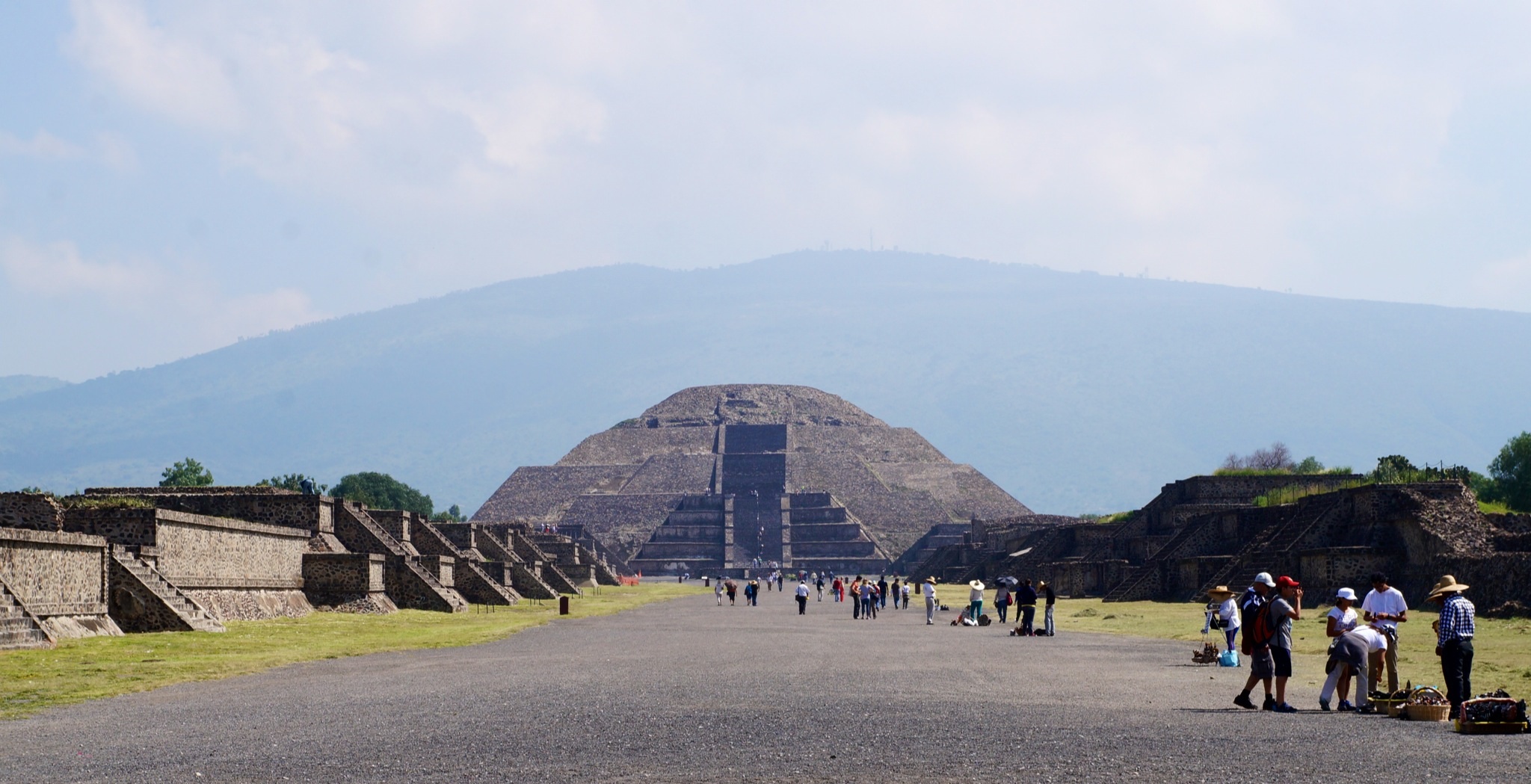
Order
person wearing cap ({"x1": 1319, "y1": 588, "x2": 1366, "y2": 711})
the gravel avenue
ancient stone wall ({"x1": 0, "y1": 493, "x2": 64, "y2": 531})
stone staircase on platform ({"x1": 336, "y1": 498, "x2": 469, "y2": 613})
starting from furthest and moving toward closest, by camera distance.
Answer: stone staircase on platform ({"x1": 336, "y1": 498, "x2": 469, "y2": 613}) < ancient stone wall ({"x1": 0, "y1": 493, "x2": 64, "y2": 531}) < person wearing cap ({"x1": 1319, "y1": 588, "x2": 1366, "y2": 711}) < the gravel avenue

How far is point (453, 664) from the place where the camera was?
25.5 m

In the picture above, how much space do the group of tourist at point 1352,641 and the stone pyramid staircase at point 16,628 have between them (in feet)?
62.8

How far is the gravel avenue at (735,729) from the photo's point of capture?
42.0ft

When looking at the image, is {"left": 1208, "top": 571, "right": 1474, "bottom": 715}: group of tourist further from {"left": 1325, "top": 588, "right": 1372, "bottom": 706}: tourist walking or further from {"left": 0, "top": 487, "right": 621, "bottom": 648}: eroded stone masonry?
{"left": 0, "top": 487, "right": 621, "bottom": 648}: eroded stone masonry

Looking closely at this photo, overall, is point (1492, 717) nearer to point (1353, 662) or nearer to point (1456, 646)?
point (1456, 646)

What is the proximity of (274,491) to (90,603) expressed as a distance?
14.5 m

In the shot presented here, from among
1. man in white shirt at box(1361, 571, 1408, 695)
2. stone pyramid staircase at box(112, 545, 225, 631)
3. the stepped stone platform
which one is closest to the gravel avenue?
man in white shirt at box(1361, 571, 1408, 695)

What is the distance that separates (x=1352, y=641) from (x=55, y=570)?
22515 mm

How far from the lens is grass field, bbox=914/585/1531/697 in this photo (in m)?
22.1

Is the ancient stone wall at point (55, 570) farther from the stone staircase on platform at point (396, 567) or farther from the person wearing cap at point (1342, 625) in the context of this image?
the person wearing cap at point (1342, 625)

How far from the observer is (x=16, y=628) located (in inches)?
1016

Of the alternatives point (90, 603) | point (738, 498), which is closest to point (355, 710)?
point (90, 603)

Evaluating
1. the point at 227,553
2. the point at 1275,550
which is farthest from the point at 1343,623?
the point at 1275,550

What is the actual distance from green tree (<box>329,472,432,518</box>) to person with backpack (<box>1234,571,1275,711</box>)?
109 m
